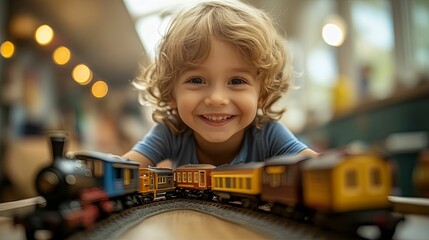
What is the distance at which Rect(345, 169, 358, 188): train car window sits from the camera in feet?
1.99

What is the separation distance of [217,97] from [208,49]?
4.3 inches

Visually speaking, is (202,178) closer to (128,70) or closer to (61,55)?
(61,55)

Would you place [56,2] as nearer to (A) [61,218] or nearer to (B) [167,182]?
(B) [167,182]

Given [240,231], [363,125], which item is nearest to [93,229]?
[240,231]

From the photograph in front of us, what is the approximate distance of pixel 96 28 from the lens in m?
2.73

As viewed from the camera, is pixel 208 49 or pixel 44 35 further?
pixel 44 35

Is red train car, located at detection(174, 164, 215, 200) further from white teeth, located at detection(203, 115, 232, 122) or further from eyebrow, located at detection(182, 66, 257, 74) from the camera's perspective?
eyebrow, located at detection(182, 66, 257, 74)

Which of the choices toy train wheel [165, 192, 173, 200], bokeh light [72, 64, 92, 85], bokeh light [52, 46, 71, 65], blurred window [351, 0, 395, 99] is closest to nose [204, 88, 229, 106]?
toy train wheel [165, 192, 173, 200]

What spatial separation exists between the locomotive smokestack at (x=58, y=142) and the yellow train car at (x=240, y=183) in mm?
399

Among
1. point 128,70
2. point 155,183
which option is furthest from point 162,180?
point 128,70

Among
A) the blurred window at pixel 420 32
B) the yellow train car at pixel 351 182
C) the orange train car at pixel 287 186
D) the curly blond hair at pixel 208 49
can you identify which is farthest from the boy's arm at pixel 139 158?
the blurred window at pixel 420 32

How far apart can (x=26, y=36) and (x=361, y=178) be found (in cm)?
219

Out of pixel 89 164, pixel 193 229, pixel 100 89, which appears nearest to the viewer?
pixel 193 229

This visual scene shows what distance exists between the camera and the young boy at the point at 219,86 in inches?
38.5
